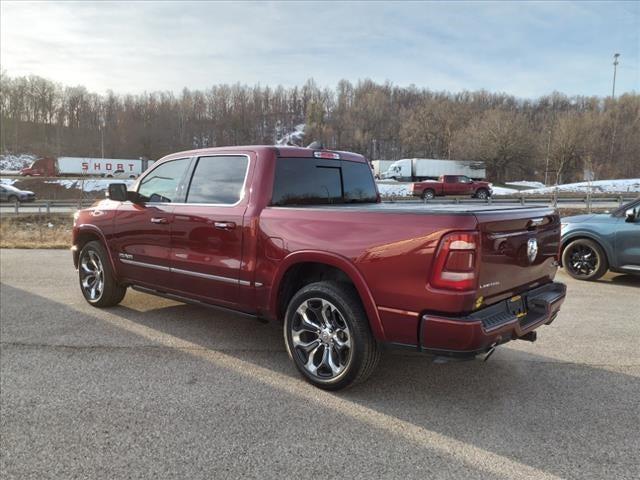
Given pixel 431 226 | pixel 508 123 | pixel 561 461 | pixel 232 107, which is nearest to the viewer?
pixel 561 461

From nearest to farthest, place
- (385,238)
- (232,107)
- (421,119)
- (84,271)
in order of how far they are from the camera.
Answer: (385,238), (84,271), (421,119), (232,107)

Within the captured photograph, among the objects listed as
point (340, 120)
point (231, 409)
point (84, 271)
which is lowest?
point (231, 409)

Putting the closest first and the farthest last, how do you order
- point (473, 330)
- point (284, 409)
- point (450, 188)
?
point (473, 330) → point (284, 409) → point (450, 188)

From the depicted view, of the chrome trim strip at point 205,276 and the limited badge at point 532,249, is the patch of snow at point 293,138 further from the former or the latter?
the limited badge at point 532,249

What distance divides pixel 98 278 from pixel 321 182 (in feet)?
10.7

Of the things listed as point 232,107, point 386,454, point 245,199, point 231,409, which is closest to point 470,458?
point 386,454

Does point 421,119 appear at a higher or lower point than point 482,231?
higher

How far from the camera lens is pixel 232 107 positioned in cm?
13412

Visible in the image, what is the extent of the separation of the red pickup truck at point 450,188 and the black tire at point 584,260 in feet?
91.6

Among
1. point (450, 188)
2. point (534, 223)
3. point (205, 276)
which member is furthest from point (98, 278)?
point (450, 188)

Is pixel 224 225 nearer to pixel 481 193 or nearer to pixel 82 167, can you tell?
pixel 481 193

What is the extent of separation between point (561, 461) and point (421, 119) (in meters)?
96.5

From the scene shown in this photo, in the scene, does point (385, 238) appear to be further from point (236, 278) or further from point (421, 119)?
point (421, 119)

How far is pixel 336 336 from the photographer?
366 cm
